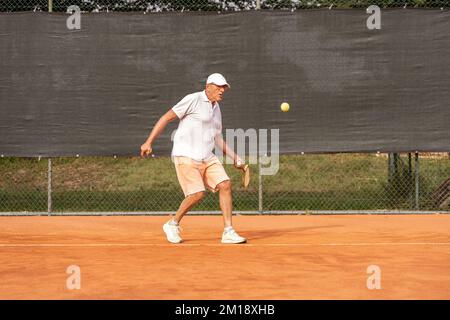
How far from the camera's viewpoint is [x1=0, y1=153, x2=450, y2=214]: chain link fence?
42.6 ft

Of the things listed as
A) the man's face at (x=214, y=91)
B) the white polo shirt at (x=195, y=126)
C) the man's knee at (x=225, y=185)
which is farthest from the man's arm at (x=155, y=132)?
the man's knee at (x=225, y=185)

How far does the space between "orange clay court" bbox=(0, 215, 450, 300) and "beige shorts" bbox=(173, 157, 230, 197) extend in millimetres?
598

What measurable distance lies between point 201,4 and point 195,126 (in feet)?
15.0

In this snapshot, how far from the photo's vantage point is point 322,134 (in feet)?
36.8

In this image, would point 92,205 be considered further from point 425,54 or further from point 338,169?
point 338,169

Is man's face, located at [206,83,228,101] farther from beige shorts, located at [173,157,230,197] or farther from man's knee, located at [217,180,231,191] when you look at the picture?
man's knee, located at [217,180,231,191]

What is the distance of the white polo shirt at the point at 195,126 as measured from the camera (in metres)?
8.13

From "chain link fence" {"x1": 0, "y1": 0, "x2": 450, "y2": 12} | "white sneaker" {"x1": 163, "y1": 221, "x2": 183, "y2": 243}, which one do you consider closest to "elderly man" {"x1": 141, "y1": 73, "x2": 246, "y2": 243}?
"white sneaker" {"x1": 163, "y1": 221, "x2": 183, "y2": 243}

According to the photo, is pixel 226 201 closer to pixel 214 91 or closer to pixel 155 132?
pixel 155 132

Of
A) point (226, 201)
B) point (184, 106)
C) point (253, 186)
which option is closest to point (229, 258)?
point (226, 201)

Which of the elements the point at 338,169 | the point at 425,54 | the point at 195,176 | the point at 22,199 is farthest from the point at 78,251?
the point at 338,169

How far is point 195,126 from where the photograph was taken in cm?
812

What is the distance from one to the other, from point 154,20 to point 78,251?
4501mm
